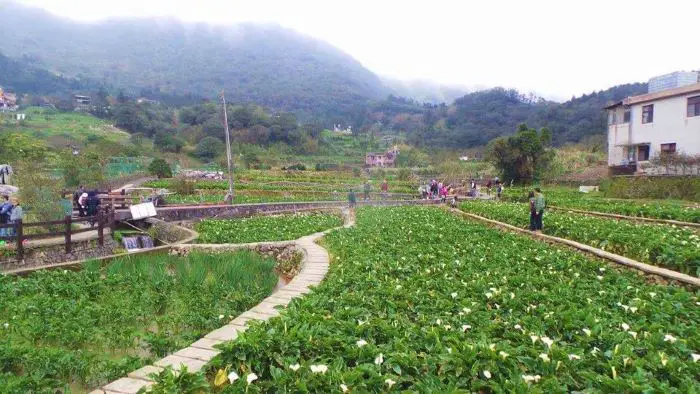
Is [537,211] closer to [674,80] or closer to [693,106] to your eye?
[693,106]

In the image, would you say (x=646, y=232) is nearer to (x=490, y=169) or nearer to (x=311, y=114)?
(x=490, y=169)

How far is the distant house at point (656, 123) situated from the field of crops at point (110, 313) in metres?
31.3

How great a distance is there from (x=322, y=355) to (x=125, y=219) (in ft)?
57.5

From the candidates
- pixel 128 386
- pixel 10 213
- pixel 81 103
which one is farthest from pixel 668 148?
pixel 81 103

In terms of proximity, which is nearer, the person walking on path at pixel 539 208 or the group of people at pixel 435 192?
the person walking on path at pixel 539 208

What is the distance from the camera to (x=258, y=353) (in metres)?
4.23

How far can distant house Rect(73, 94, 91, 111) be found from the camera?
116 metres

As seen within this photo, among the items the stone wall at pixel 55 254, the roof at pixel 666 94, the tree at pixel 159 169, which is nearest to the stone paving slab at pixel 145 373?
the stone wall at pixel 55 254

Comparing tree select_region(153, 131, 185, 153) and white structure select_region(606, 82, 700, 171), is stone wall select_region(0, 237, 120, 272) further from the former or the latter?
tree select_region(153, 131, 185, 153)

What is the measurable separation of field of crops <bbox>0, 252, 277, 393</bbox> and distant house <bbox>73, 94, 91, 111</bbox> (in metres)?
123

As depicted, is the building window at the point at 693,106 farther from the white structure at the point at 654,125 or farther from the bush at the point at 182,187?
the bush at the point at 182,187

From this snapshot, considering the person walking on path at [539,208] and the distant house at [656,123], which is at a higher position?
the distant house at [656,123]

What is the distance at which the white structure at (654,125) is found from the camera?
1201 inches

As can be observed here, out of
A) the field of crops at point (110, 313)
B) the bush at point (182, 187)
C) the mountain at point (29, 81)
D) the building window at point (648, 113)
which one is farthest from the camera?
the mountain at point (29, 81)
